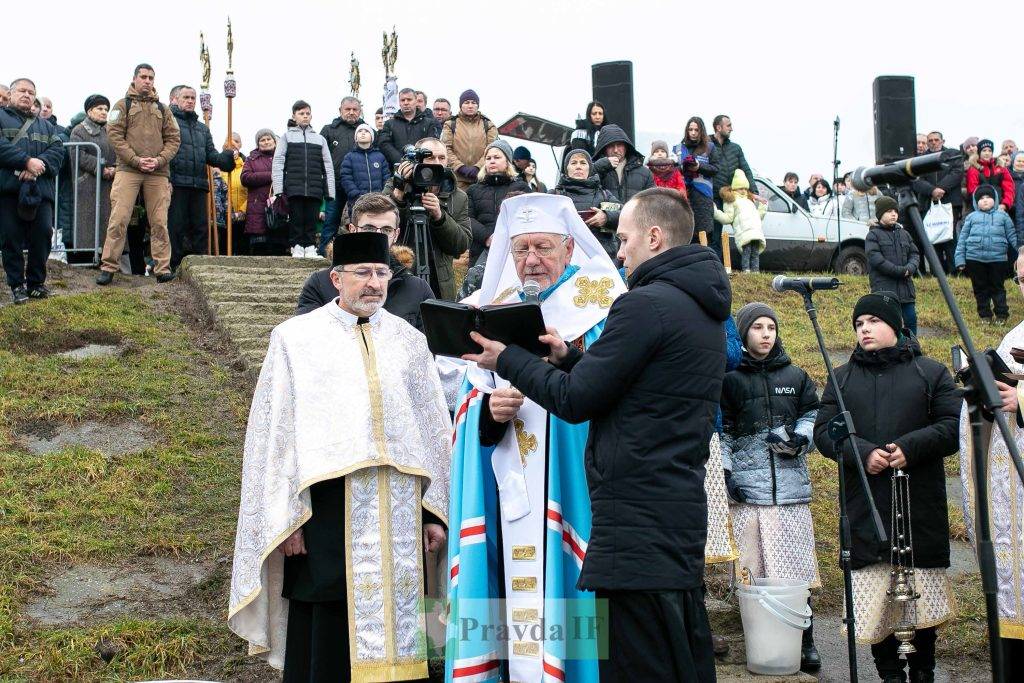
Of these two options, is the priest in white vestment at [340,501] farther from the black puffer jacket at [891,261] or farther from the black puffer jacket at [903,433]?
the black puffer jacket at [891,261]

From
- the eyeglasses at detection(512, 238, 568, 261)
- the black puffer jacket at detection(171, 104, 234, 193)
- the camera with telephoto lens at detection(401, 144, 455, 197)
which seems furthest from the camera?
the black puffer jacket at detection(171, 104, 234, 193)

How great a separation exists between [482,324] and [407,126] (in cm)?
912

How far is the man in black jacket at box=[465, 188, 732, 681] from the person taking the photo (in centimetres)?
383

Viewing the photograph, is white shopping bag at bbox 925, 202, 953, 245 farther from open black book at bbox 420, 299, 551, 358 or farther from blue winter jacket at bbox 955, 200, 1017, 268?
open black book at bbox 420, 299, 551, 358

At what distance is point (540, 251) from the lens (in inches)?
190

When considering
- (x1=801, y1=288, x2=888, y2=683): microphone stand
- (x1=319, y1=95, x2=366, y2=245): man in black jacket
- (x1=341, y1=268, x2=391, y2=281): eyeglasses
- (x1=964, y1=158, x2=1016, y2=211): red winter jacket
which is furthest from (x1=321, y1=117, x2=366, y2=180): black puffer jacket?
(x1=341, y1=268, x2=391, y2=281): eyeglasses

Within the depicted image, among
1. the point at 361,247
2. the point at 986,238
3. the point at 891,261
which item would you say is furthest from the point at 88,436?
the point at 986,238

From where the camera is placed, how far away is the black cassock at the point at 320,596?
4.85 meters

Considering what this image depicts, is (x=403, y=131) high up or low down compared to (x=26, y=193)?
up

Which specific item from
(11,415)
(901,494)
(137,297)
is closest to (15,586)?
(11,415)

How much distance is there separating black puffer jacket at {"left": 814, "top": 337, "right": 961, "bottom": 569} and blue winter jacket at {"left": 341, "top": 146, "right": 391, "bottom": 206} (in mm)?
6958

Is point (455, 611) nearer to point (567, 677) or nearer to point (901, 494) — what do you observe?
point (567, 677)

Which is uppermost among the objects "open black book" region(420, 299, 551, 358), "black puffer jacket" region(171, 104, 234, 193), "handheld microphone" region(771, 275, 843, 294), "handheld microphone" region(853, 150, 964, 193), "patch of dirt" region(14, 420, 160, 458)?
"black puffer jacket" region(171, 104, 234, 193)

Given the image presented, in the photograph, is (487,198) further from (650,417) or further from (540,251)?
(650,417)
